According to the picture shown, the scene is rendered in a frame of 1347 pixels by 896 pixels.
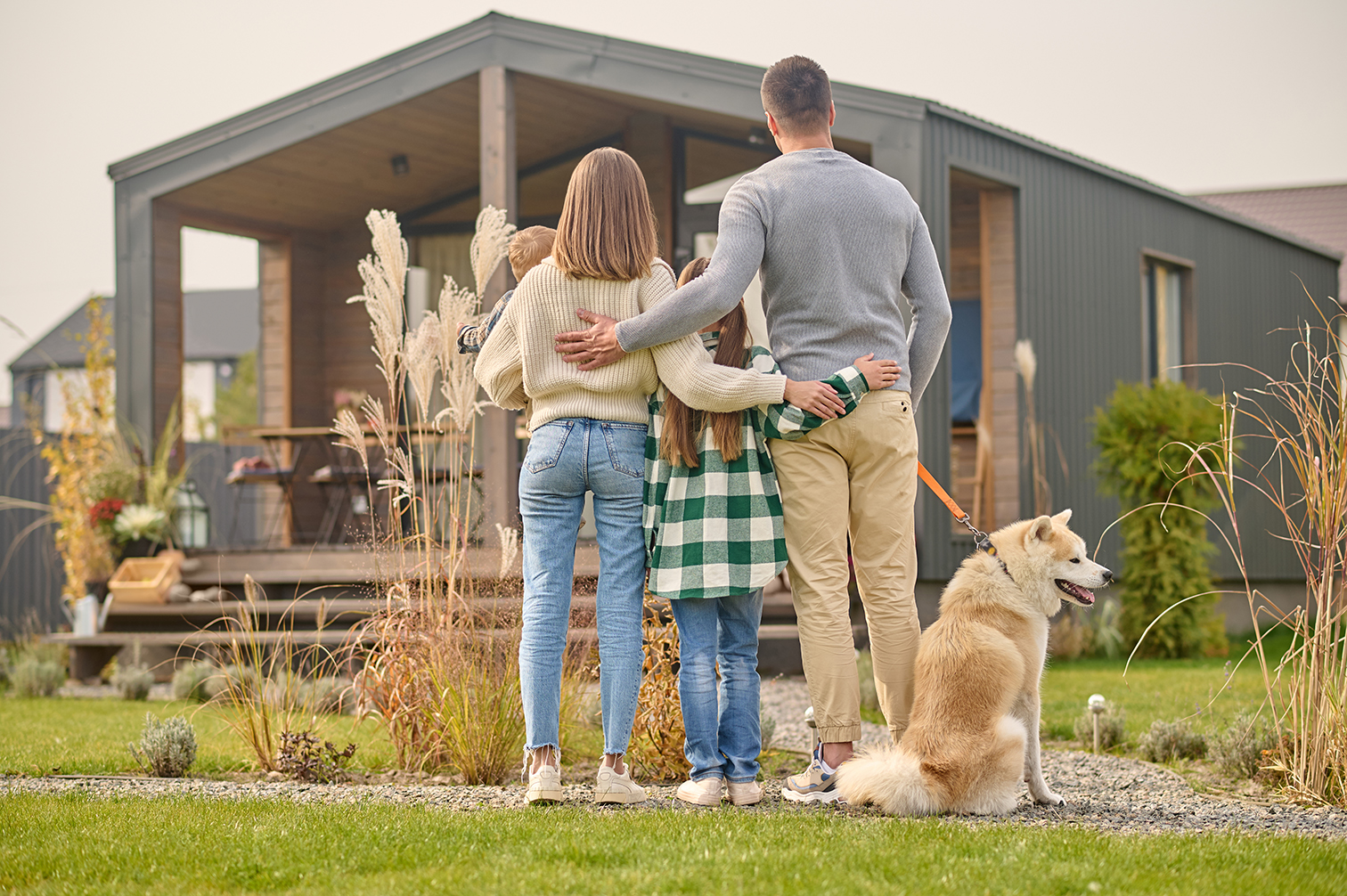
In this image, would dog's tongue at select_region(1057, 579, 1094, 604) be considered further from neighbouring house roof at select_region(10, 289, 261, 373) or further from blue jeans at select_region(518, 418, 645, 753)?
neighbouring house roof at select_region(10, 289, 261, 373)

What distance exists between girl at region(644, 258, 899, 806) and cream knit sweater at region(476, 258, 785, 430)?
77 millimetres

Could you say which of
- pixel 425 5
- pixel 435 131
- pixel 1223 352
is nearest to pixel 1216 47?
pixel 1223 352

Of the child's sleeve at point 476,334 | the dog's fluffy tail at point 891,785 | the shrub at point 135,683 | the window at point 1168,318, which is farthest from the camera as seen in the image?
the window at point 1168,318

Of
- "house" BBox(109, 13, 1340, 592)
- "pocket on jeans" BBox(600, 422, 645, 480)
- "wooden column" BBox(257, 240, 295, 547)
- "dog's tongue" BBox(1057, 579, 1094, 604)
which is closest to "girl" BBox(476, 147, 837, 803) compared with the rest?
"pocket on jeans" BBox(600, 422, 645, 480)

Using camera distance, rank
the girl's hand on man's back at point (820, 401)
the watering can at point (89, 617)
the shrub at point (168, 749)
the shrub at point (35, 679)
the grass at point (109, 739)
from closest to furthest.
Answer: the girl's hand on man's back at point (820, 401) → the shrub at point (168, 749) → the grass at point (109, 739) → the shrub at point (35, 679) → the watering can at point (89, 617)

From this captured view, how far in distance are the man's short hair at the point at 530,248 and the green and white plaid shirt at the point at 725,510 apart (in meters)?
0.79

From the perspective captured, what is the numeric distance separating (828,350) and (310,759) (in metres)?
2.25

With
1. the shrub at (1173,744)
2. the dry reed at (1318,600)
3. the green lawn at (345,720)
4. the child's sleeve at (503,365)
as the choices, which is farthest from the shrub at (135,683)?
the dry reed at (1318,600)

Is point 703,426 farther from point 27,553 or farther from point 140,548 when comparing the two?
point 27,553

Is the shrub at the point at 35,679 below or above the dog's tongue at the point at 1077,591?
below

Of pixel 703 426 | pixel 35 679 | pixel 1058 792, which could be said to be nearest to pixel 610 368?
pixel 703 426

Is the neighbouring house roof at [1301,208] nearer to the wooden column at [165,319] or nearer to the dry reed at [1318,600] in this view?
the wooden column at [165,319]

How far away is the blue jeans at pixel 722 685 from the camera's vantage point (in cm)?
310

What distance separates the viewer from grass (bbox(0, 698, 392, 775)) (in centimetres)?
414
